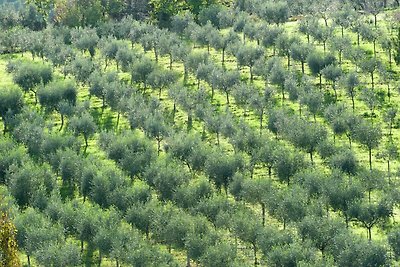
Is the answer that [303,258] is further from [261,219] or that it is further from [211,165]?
[211,165]

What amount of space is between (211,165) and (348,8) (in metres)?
82.6

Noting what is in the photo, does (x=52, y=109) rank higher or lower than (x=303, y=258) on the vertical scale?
lower

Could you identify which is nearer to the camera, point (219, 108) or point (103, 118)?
point (103, 118)

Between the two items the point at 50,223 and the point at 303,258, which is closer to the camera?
the point at 303,258

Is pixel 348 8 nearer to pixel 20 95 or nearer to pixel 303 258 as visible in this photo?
pixel 20 95

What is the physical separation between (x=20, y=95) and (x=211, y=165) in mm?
42330

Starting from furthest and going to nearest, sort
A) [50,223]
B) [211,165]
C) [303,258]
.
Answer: [211,165], [50,223], [303,258]

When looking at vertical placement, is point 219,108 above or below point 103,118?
above

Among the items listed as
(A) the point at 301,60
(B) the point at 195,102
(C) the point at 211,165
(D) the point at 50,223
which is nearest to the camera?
(D) the point at 50,223

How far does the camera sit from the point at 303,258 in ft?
246

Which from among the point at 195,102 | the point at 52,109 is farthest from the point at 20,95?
the point at 195,102

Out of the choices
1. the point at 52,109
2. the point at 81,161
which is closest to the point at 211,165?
the point at 81,161

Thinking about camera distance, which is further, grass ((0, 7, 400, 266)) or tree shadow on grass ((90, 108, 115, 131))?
tree shadow on grass ((90, 108, 115, 131))

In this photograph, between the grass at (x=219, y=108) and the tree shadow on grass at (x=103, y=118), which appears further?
the tree shadow on grass at (x=103, y=118)
